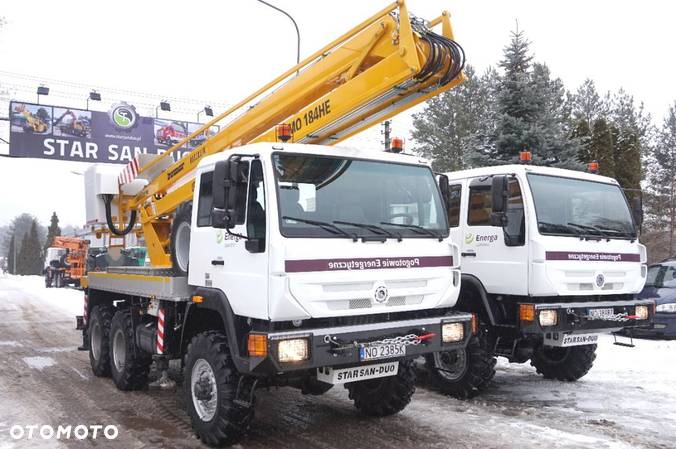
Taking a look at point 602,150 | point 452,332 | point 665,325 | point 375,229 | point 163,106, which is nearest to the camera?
point 375,229

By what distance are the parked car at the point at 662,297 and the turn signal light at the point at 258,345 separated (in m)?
8.26

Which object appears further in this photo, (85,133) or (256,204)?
(85,133)

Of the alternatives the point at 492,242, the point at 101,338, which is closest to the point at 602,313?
the point at 492,242

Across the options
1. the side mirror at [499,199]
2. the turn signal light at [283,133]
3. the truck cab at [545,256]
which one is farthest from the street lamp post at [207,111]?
the turn signal light at [283,133]

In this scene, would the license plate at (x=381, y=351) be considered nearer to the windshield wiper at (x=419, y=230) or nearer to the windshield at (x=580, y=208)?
the windshield wiper at (x=419, y=230)

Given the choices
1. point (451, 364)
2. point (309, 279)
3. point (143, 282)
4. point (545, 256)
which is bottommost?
point (451, 364)

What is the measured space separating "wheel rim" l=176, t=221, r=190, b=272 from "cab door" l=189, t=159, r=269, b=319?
0.80 meters

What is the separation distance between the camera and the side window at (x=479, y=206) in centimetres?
683

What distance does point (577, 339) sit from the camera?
257 inches

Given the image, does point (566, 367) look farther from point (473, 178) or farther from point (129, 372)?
point (129, 372)

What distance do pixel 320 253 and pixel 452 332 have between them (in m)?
1.52

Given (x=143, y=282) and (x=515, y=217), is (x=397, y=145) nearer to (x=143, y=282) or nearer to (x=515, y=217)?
(x=515, y=217)

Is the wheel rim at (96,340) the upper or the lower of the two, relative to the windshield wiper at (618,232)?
lower

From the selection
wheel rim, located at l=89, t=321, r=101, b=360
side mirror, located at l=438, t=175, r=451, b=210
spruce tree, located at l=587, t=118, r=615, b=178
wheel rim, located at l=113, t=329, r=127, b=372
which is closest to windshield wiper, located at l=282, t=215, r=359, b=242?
side mirror, located at l=438, t=175, r=451, b=210
